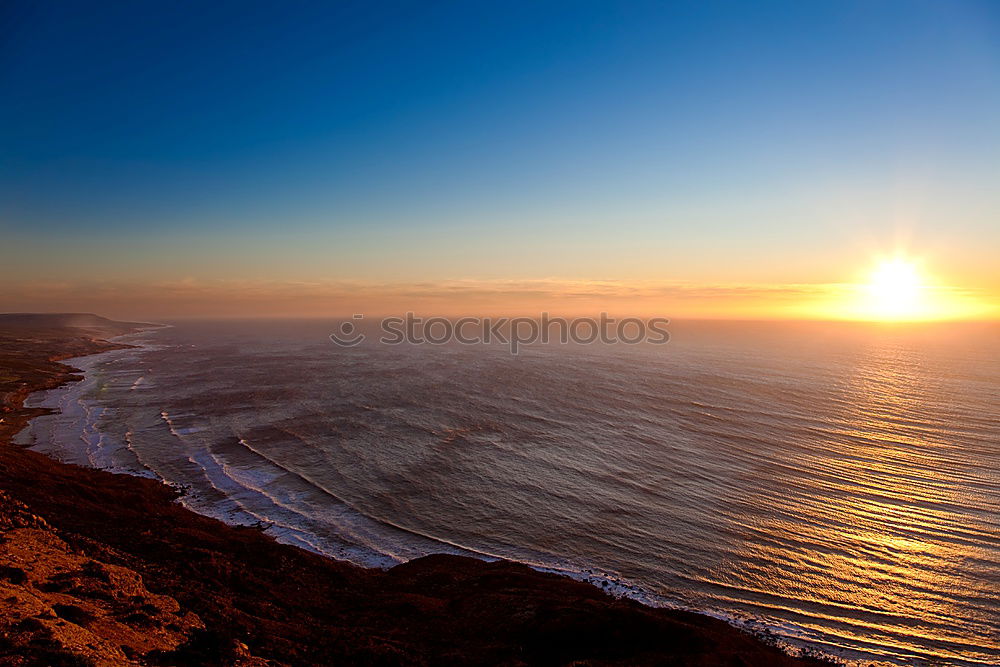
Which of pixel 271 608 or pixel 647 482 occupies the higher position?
pixel 271 608

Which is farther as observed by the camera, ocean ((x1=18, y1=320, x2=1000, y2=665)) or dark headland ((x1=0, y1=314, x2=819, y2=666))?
ocean ((x1=18, y1=320, x2=1000, y2=665))

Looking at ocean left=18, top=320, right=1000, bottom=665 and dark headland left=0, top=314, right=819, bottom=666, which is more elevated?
dark headland left=0, top=314, right=819, bottom=666

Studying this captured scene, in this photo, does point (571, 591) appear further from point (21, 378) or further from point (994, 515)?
point (21, 378)

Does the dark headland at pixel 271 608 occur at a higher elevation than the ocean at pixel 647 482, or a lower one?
higher

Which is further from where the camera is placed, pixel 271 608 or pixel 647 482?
pixel 647 482
